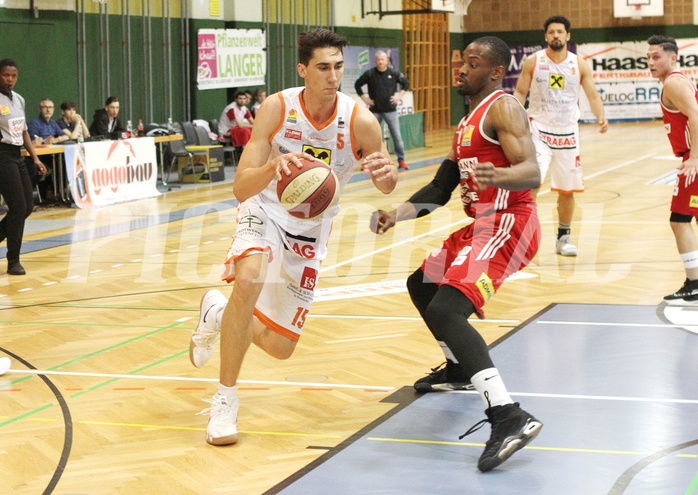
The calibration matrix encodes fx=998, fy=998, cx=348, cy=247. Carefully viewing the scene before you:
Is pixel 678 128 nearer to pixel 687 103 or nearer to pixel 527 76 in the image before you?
pixel 687 103

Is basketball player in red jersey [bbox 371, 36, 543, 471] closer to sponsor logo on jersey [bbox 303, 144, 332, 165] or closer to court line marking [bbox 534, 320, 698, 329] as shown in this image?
sponsor logo on jersey [bbox 303, 144, 332, 165]

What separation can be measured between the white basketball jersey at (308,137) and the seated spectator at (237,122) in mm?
13794

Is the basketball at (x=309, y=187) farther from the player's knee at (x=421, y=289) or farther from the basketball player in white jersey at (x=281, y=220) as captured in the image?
the player's knee at (x=421, y=289)

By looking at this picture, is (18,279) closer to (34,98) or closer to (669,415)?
(669,415)

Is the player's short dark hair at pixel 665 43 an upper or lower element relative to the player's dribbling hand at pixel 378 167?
upper

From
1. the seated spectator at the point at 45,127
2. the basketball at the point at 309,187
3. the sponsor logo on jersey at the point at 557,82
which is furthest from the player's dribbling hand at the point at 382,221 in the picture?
the seated spectator at the point at 45,127

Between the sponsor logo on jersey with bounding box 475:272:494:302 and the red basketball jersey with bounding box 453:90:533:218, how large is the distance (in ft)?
1.25

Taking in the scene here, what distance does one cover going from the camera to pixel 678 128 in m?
7.24

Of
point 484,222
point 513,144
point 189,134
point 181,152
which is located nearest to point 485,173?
point 513,144

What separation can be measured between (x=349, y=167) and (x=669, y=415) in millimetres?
1916

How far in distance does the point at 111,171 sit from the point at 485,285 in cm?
1067

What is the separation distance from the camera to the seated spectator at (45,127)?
45.7ft

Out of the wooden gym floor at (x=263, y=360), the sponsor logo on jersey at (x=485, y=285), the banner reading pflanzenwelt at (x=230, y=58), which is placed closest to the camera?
the wooden gym floor at (x=263, y=360)

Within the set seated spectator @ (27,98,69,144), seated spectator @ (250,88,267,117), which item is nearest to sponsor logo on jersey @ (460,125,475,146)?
seated spectator @ (27,98,69,144)
